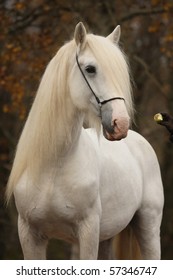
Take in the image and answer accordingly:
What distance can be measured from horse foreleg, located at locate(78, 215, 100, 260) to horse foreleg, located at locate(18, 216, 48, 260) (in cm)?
41

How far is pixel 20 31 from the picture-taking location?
1356cm

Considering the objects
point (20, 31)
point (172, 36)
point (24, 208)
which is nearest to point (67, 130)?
point (24, 208)

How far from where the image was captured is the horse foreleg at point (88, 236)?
20.4 feet

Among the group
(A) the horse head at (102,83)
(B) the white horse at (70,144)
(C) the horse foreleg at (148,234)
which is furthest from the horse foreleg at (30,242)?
(C) the horse foreleg at (148,234)

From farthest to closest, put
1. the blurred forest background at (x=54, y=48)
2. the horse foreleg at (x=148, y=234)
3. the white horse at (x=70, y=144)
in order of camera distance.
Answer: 1. the blurred forest background at (x=54, y=48)
2. the horse foreleg at (x=148, y=234)
3. the white horse at (x=70, y=144)

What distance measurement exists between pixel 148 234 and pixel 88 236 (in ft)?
4.57

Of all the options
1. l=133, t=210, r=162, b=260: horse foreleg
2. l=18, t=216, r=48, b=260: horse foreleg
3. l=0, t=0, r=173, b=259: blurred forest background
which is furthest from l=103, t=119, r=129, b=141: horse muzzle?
l=0, t=0, r=173, b=259: blurred forest background

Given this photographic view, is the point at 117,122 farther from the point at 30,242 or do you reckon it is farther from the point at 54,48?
the point at 54,48

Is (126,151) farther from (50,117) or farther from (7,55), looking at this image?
(7,55)

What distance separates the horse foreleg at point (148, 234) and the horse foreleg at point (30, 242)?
129cm

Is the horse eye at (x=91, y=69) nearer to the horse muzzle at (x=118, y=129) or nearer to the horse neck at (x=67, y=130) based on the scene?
the horse neck at (x=67, y=130)

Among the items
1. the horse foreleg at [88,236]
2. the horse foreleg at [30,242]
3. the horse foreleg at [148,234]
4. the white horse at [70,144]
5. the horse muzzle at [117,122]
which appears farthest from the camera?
the horse foreleg at [148,234]

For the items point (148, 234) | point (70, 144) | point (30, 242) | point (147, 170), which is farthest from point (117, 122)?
point (148, 234)

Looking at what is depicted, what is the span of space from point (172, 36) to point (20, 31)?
115 inches
